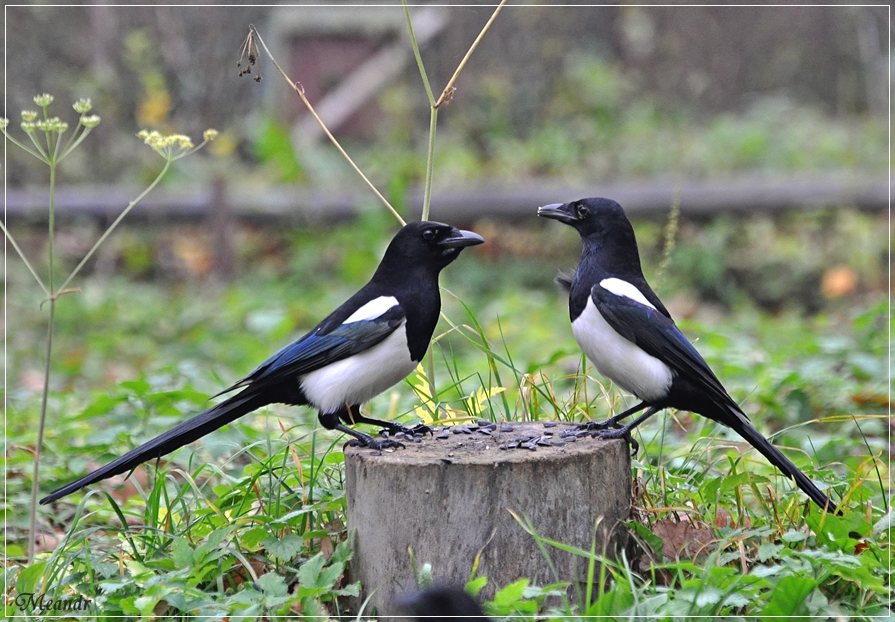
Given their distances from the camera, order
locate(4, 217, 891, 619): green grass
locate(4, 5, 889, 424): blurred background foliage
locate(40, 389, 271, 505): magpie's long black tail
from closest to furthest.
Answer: locate(4, 217, 891, 619): green grass
locate(40, 389, 271, 505): magpie's long black tail
locate(4, 5, 889, 424): blurred background foliage

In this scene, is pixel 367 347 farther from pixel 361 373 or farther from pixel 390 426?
pixel 390 426

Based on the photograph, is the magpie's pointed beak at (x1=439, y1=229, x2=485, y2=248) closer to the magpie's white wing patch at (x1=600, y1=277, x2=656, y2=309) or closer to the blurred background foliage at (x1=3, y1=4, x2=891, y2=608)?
the magpie's white wing patch at (x1=600, y1=277, x2=656, y2=309)

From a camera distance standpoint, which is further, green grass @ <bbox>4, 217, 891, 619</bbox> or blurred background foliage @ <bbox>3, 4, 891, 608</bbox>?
blurred background foliage @ <bbox>3, 4, 891, 608</bbox>

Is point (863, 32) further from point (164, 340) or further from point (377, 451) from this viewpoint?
point (377, 451)

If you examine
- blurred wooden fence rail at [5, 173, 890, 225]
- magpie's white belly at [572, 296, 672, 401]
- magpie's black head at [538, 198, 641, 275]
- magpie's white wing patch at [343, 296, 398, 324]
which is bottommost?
magpie's white belly at [572, 296, 672, 401]

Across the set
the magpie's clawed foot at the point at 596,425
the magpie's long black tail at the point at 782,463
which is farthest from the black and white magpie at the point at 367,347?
the magpie's long black tail at the point at 782,463

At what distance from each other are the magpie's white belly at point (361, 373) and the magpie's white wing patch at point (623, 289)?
64 centimetres

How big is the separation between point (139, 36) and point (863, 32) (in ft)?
32.1

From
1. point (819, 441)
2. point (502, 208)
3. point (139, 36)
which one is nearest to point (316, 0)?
point (139, 36)

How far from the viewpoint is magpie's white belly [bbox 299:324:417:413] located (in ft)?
9.24

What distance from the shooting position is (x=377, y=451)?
2.66 metres

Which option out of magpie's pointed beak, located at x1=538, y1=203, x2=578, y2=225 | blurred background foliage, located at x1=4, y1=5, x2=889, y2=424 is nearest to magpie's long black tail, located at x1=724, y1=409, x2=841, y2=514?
magpie's pointed beak, located at x1=538, y1=203, x2=578, y2=225

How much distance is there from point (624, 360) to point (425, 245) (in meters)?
0.71

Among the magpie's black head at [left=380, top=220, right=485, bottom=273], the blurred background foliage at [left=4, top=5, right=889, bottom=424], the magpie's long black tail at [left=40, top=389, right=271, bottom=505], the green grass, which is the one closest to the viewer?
the green grass
